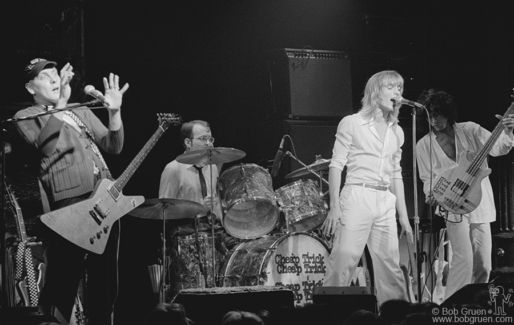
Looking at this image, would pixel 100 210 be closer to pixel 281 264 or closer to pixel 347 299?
pixel 347 299

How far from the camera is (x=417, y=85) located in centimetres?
873

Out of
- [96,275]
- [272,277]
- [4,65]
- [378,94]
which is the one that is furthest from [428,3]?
[96,275]

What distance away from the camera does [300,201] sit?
759 centimetres

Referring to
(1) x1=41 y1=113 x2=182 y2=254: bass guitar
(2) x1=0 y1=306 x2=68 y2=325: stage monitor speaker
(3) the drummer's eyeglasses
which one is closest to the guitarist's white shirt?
(3) the drummer's eyeglasses

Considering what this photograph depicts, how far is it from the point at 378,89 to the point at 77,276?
9.35 feet

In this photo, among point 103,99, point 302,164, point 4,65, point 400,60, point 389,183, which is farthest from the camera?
point 400,60

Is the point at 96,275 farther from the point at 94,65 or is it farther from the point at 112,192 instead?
the point at 94,65

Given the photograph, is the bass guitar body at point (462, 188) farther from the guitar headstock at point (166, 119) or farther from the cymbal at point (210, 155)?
the guitar headstock at point (166, 119)

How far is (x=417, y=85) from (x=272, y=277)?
2.97 meters

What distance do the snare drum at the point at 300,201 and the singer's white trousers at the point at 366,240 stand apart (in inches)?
58.3

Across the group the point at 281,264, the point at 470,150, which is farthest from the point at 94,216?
the point at 470,150

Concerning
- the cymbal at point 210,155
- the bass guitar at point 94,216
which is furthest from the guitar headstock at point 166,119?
the bass guitar at point 94,216

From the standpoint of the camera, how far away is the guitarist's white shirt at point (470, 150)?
7020mm

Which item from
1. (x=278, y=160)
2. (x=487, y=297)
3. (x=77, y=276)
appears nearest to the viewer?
(x=487, y=297)
